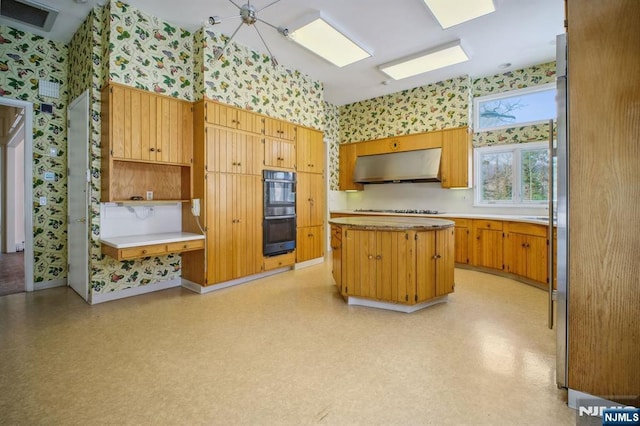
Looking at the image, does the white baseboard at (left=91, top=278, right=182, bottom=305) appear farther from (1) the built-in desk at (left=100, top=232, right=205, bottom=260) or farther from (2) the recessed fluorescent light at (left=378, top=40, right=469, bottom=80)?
(2) the recessed fluorescent light at (left=378, top=40, right=469, bottom=80)

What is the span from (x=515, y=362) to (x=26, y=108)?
5724mm

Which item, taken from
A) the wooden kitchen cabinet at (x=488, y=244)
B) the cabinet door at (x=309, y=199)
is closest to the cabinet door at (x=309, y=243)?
the cabinet door at (x=309, y=199)

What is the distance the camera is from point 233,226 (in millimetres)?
4164

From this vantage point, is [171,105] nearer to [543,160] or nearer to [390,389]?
[390,389]

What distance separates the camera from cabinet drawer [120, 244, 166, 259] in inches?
124

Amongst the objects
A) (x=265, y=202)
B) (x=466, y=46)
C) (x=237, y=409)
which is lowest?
(x=237, y=409)

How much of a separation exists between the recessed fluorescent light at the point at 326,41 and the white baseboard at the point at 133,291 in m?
3.46

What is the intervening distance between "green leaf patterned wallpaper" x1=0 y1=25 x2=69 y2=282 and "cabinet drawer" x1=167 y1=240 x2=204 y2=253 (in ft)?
5.80

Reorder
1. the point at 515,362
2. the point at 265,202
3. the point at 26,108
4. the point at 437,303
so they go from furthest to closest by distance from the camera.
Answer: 1. the point at 265,202
2. the point at 26,108
3. the point at 437,303
4. the point at 515,362

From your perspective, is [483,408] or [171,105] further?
[171,105]

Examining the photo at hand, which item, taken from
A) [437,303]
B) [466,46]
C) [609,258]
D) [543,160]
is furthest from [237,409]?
[543,160]

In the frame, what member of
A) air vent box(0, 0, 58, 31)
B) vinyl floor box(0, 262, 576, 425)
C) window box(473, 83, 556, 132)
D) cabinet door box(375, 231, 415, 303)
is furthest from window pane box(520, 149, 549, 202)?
air vent box(0, 0, 58, 31)

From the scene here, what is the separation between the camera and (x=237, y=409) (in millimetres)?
1724

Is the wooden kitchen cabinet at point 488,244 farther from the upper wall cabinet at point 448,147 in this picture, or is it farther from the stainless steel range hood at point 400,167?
the stainless steel range hood at point 400,167
